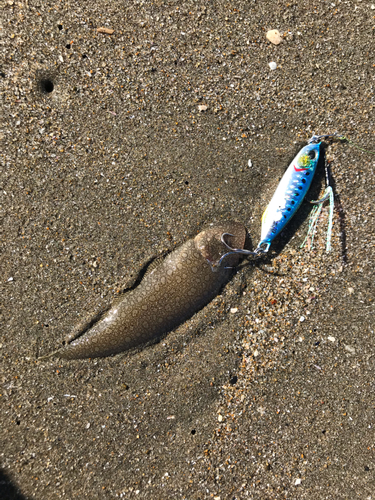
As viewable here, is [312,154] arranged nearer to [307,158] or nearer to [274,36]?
[307,158]

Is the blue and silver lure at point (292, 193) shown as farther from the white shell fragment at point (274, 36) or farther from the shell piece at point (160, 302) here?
the white shell fragment at point (274, 36)

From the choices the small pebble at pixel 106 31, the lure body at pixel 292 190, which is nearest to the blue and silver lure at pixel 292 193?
the lure body at pixel 292 190

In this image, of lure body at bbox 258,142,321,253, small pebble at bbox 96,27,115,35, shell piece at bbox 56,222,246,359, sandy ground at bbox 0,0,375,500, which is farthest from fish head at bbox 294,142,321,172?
small pebble at bbox 96,27,115,35

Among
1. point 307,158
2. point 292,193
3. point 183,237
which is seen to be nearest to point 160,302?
point 183,237

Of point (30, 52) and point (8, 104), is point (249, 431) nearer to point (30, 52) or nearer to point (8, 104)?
point (8, 104)

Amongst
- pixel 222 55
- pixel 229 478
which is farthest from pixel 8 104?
pixel 229 478
